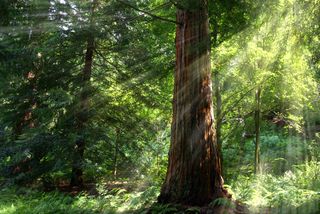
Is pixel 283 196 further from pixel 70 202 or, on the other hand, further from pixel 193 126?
pixel 70 202

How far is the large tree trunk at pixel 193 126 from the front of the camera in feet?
17.1

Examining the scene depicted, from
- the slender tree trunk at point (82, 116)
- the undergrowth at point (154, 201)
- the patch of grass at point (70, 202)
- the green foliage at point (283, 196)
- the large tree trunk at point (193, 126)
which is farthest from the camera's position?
the slender tree trunk at point (82, 116)

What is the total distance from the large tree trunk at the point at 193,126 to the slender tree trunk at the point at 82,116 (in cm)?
406

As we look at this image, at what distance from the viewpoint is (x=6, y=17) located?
7.38m

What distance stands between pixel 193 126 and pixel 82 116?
4.84 m

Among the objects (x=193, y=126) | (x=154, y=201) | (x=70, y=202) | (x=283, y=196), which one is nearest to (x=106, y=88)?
(x=70, y=202)

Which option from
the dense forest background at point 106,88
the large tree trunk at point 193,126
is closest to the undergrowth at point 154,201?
the dense forest background at point 106,88

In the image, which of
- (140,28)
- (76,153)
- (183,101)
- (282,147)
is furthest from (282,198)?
(282,147)

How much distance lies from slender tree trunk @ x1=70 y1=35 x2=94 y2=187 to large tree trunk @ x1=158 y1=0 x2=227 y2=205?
160 inches

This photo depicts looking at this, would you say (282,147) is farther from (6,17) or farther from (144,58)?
(6,17)

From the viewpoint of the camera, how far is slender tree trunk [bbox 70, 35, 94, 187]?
8.94m

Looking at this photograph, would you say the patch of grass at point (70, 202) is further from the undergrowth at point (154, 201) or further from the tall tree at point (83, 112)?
the tall tree at point (83, 112)

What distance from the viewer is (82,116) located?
9367 millimetres

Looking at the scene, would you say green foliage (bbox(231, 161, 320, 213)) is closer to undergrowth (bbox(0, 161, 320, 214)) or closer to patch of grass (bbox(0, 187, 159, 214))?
undergrowth (bbox(0, 161, 320, 214))
